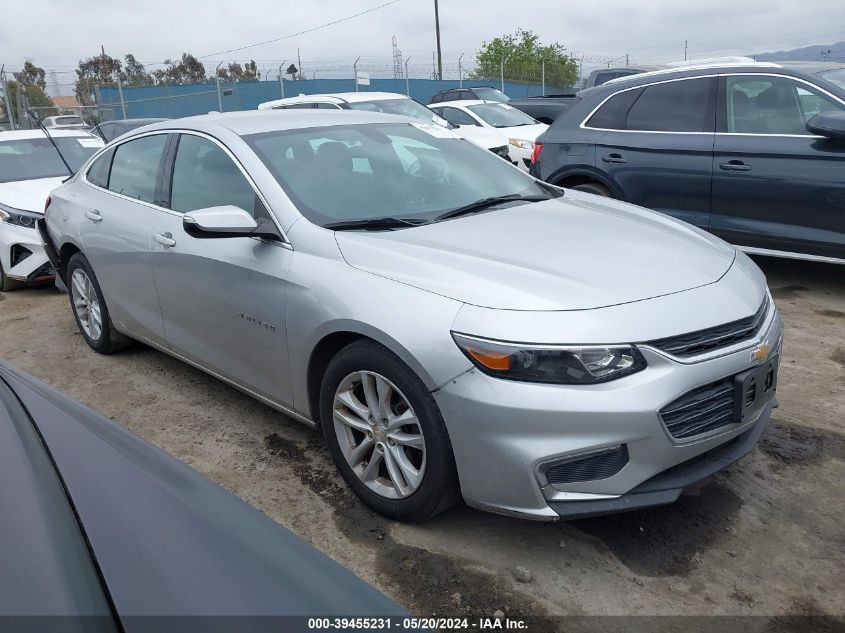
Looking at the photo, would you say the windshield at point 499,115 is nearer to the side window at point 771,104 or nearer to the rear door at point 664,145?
the rear door at point 664,145

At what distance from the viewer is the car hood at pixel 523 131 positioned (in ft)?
40.7

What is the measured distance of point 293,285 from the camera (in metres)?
3.02

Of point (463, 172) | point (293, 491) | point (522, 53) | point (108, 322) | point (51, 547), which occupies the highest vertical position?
point (522, 53)

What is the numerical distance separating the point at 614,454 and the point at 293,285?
4.70 feet

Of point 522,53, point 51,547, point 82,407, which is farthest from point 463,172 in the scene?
point 522,53

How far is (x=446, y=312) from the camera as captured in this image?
8.28ft

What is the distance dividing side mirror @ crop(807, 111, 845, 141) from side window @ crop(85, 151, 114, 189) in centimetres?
467

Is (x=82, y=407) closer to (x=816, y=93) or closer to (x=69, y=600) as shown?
(x=69, y=600)

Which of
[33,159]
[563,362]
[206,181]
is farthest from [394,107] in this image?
[563,362]

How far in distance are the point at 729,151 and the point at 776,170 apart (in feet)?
1.28

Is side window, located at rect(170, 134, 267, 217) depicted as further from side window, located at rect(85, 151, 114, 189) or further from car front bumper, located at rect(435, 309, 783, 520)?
car front bumper, located at rect(435, 309, 783, 520)

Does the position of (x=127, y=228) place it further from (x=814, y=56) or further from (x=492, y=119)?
(x=814, y=56)

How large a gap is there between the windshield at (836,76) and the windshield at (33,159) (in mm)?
7004

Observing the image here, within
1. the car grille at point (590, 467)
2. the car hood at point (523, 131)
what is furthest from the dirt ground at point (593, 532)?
the car hood at point (523, 131)
